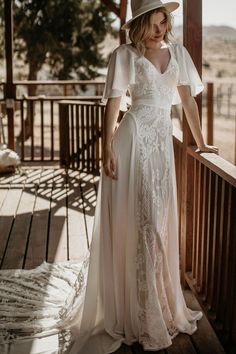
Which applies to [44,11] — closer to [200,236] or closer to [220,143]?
[220,143]

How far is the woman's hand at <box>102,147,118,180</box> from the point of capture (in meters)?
2.94

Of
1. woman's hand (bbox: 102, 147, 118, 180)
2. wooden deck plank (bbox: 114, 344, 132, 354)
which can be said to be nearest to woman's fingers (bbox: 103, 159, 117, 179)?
woman's hand (bbox: 102, 147, 118, 180)

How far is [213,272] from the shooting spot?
10.2 feet

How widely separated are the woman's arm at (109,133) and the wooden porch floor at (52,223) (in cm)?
92

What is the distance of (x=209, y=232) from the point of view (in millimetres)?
3172

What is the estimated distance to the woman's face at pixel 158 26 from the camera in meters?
2.81

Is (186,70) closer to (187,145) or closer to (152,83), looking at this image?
(152,83)

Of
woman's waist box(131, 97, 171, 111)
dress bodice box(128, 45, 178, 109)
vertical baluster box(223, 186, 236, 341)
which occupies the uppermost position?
dress bodice box(128, 45, 178, 109)

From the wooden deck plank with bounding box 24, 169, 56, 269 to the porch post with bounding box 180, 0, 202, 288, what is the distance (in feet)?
3.88

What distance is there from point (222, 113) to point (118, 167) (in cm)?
2618

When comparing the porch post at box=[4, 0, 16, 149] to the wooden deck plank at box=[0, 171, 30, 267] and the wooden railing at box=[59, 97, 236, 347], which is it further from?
the wooden railing at box=[59, 97, 236, 347]

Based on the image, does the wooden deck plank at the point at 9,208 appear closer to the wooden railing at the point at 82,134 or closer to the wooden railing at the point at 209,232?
the wooden railing at the point at 82,134

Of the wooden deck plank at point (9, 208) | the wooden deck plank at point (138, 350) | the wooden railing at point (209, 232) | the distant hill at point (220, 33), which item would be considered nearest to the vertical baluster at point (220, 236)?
the wooden railing at point (209, 232)

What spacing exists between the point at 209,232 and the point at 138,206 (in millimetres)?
456
